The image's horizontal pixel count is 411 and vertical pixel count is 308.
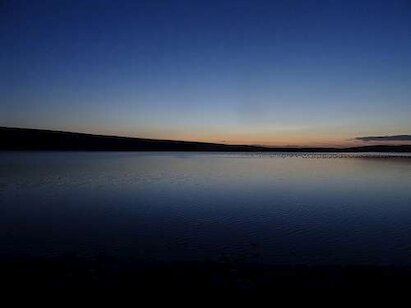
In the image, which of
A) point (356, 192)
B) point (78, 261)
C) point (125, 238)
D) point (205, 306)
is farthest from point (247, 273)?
point (356, 192)

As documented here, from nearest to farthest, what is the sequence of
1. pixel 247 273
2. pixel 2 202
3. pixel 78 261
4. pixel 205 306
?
pixel 205 306
pixel 247 273
pixel 78 261
pixel 2 202

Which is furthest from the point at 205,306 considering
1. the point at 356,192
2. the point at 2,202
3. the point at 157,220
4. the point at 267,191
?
the point at 356,192

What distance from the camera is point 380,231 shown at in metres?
12.8

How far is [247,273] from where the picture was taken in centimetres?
766

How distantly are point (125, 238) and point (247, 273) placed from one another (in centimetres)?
529

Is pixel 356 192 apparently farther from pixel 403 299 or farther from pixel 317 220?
pixel 403 299

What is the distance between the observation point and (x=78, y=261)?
8.59m

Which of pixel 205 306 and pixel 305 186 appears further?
pixel 305 186

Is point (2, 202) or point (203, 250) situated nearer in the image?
point (203, 250)

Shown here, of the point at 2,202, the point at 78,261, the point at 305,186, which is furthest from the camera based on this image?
the point at 305,186

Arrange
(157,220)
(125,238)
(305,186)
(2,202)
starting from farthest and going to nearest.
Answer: (305,186), (2,202), (157,220), (125,238)

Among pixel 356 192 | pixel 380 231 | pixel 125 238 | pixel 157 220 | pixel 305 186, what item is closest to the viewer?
pixel 125 238

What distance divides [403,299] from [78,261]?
284 inches

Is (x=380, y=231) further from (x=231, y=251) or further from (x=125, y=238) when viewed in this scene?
(x=125, y=238)
